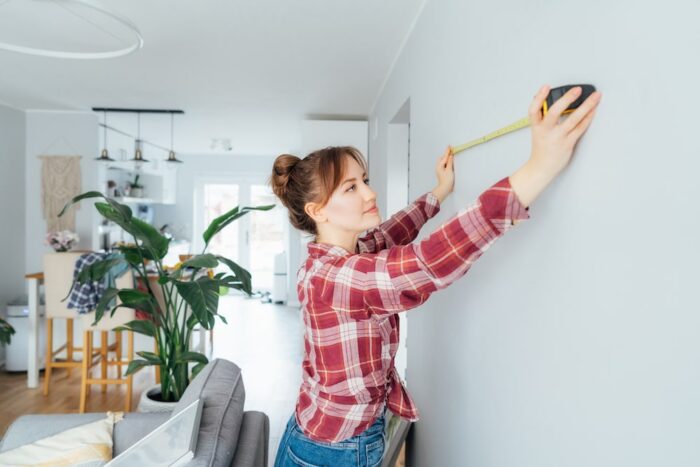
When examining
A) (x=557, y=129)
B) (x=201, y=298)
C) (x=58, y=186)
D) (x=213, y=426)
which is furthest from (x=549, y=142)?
(x=58, y=186)

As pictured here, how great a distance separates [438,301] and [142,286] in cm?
305

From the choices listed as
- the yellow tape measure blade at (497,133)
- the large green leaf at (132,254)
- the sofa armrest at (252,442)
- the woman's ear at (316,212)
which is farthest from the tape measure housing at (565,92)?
the large green leaf at (132,254)

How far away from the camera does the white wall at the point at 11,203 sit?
446 centimetres

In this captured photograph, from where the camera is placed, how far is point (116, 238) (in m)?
5.84

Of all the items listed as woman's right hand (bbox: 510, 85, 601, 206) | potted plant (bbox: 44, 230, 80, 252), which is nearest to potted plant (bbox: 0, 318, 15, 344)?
potted plant (bbox: 44, 230, 80, 252)

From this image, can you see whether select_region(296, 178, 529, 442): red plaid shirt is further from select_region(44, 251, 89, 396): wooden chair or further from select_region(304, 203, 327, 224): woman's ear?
select_region(44, 251, 89, 396): wooden chair

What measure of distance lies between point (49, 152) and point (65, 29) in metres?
2.70

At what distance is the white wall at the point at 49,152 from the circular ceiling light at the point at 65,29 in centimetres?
214

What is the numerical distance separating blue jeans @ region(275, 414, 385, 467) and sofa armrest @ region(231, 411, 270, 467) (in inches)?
6.3

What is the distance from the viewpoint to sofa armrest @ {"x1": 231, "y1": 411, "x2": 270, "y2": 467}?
1.35 meters

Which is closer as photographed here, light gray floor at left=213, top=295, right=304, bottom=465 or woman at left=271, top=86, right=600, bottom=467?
woman at left=271, top=86, right=600, bottom=467

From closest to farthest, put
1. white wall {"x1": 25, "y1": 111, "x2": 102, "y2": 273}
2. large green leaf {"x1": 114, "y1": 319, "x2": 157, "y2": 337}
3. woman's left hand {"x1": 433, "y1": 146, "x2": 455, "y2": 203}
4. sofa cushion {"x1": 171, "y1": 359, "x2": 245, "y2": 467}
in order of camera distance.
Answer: sofa cushion {"x1": 171, "y1": 359, "x2": 245, "y2": 467} < woman's left hand {"x1": 433, "y1": 146, "x2": 455, "y2": 203} < large green leaf {"x1": 114, "y1": 319, "x2": 157, "y2": 337} < white wall {"x1": 25, "y1": 111, "x2": 102, "y2": 273}

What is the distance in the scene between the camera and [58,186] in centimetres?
477

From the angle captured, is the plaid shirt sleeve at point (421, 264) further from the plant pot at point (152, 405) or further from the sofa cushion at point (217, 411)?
the plant pot at point (152, 405)
